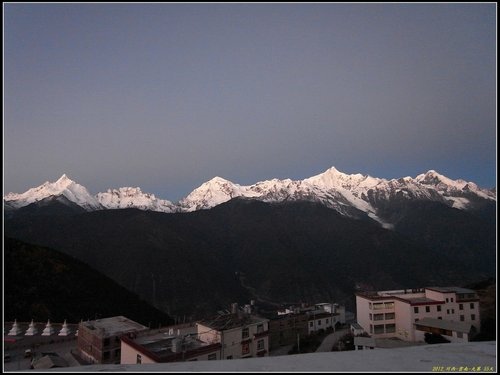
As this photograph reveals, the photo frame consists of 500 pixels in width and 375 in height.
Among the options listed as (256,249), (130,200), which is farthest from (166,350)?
(130,200)

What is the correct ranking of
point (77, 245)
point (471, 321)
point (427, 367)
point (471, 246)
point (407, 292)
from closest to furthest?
point (427, 367), point (471, 321), point (407, 292), point (77, 245), point (471, 246)

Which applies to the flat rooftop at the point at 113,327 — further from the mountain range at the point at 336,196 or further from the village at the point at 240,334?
the mountain range at the point at 336,196

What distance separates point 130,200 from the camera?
186 metres

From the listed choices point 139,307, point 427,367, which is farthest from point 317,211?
point 427,367

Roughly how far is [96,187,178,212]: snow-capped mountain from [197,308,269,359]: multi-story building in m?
164

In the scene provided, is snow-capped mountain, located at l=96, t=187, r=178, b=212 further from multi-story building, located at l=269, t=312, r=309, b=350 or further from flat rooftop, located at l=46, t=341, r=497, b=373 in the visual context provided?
flat rooftop, located at l=46, t=341, r=497, b=373

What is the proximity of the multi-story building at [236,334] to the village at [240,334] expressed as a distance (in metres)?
Result: 0.03

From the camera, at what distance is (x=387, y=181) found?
19262cm

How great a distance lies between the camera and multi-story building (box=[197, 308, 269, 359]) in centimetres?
1473

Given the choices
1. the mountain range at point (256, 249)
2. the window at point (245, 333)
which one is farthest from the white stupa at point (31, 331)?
the mountain range at point (256, 249)

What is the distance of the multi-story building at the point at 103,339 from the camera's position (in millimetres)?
15805

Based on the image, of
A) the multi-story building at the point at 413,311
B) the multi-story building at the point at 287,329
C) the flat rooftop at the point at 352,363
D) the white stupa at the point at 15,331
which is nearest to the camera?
the flat rooftop at the point at 352,363

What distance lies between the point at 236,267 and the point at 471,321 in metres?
55.3

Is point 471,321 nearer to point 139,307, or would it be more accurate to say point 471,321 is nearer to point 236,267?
point 139,307
